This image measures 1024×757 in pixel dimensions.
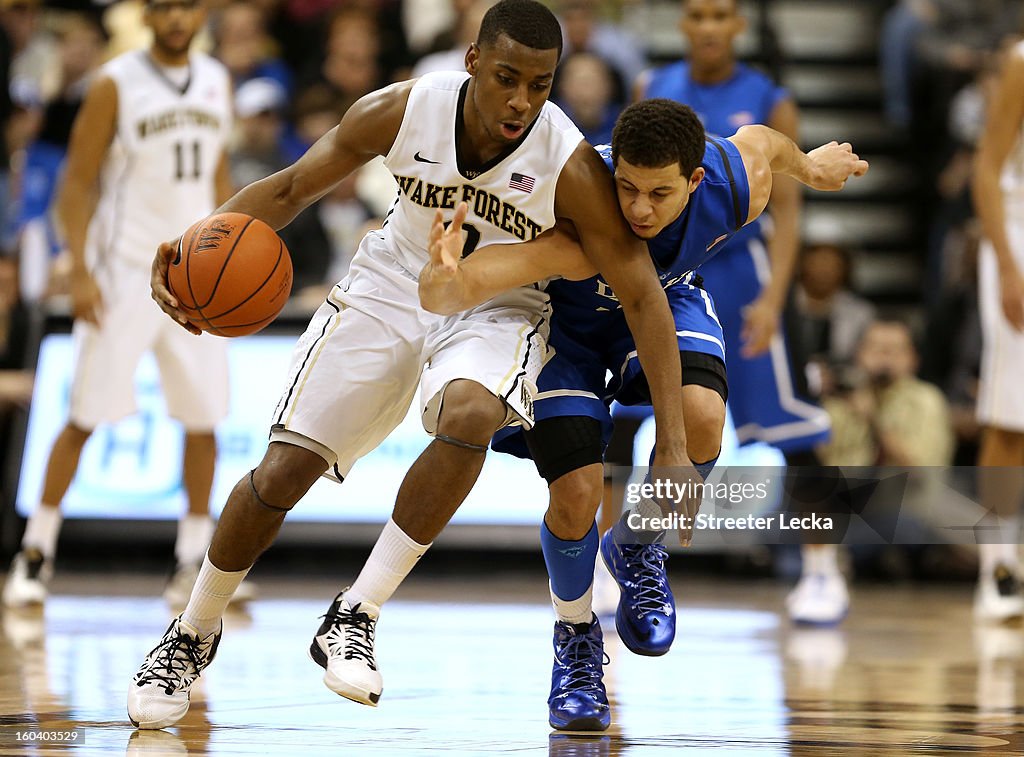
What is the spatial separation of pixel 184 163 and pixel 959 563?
14.9 ft

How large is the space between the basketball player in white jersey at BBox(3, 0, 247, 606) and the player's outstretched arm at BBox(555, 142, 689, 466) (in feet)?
9.83

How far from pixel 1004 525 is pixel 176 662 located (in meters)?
3.38

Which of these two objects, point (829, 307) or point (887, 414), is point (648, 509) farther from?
point (829, 307)

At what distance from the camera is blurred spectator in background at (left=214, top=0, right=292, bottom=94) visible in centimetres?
975

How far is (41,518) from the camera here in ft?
20.6

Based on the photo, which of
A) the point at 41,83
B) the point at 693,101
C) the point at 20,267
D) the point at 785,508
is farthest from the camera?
the point at 41,83

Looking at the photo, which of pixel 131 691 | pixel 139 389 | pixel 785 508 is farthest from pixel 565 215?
pixel 139 389

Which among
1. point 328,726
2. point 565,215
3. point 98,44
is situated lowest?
point 328,726

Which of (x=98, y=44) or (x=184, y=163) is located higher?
(x=98, y=44)

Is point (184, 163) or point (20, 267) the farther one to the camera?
point (20, 267)

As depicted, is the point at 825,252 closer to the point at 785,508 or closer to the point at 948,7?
the point at 948,7

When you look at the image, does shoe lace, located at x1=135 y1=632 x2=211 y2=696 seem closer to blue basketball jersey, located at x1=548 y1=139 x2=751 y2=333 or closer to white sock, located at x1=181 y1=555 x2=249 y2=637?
white sock, located at x1=181 y1=555 x2=249 y2=637

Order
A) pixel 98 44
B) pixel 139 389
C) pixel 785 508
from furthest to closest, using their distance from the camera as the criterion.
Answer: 1. pixel 98 44
2. pixel 139 389
3. pixel 785 508

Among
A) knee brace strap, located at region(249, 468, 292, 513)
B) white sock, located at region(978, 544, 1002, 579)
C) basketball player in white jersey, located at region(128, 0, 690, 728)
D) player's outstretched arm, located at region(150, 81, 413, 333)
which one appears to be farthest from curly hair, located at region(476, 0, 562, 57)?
white sock, located at region(978, 544, 1002, 579)
